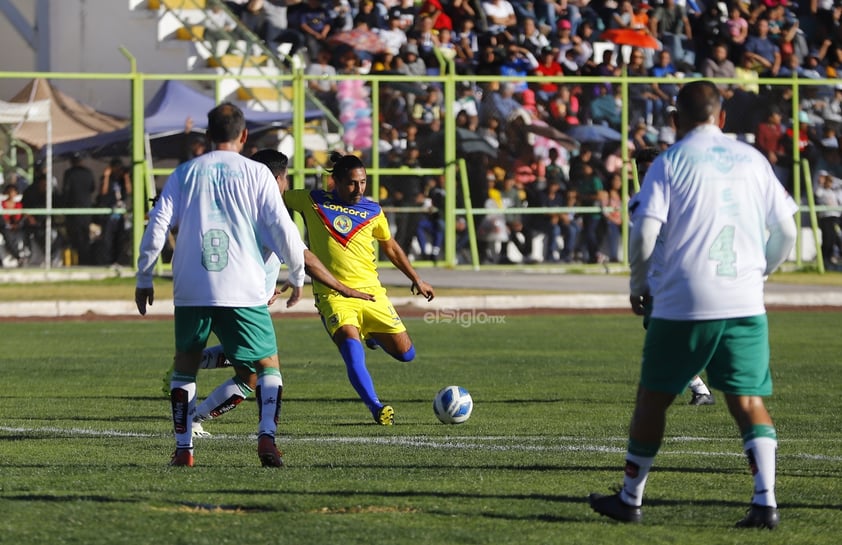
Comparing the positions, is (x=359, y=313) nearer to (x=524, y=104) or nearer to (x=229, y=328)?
(x=229, y=328)

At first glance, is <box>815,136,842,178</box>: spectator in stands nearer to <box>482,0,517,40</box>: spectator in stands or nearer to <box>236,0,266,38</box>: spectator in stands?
<box>482,0,517,40</box>: spectator in stands

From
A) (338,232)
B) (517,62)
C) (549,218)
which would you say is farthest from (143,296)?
(517,62)

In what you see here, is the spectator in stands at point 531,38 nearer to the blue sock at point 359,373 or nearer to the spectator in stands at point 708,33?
the spectator in stands at point 708,33

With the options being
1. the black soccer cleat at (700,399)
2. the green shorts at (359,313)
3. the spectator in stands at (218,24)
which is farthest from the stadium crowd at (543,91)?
the green shorts at (359,313)

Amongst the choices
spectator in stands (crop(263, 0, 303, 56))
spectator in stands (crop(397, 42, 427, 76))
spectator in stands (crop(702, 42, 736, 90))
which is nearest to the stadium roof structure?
spectator in stands (crop(263, 0, 303, 56))

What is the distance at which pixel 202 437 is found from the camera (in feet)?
35.2

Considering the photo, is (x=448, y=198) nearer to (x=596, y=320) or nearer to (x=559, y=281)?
(x=559, y=281)

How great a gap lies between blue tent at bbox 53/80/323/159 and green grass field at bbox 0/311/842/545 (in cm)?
955

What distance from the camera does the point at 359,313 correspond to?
1221 centimetres

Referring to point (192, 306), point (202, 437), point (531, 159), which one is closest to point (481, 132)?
point (531, 159)

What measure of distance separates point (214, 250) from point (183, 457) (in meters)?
1.14

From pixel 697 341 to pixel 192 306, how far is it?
2887 mm

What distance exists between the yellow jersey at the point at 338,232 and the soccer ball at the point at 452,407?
4.32ft

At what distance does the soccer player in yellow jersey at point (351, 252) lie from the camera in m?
12.1
